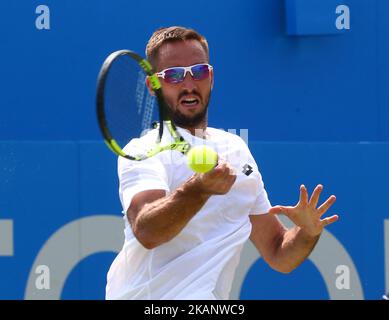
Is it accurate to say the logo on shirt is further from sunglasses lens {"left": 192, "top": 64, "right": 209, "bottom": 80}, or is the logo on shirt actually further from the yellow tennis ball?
the yellow tennis ball

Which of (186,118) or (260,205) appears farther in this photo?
(260,205)

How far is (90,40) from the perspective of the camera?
5785mm

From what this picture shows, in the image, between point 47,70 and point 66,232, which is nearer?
point 66,232

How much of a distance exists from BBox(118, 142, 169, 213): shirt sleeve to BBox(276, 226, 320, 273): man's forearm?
529mm

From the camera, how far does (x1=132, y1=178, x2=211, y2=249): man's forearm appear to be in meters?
3.15

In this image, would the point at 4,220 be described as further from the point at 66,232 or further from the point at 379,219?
the point at 379,219

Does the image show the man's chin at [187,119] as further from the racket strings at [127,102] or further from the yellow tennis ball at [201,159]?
the yellow tennis ball at [201,159]

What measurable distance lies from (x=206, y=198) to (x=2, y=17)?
2924 mm

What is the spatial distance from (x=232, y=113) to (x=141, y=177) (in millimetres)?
2535

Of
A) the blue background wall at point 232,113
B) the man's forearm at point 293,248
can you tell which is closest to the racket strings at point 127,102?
the man's forearm at point 293,248

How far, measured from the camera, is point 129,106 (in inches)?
137

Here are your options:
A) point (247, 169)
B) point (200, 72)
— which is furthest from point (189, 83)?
point (247, 169)

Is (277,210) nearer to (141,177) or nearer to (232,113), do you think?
(141,177)
